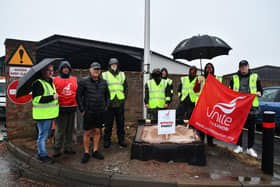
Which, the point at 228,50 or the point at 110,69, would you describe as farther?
the point at 228,50

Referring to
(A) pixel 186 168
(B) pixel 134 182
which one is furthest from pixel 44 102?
(A) pixel 186 168

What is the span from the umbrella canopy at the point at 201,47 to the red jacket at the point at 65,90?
2473 mm

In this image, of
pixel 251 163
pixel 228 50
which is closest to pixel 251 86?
pixel 228 50

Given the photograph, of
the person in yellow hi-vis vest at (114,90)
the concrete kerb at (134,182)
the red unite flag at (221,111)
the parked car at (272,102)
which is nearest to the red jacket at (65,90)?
the person in yellow hi-vis vest at (114,90)

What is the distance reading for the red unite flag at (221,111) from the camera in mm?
Result: 3643

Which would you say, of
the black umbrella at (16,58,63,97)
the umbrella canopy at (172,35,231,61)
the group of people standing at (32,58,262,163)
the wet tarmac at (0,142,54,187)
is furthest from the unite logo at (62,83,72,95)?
the umbrella canopy at (172,35,231,61)

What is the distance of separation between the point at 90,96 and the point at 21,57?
286 centimetres

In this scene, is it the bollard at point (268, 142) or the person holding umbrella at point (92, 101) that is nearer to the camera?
the bollard at point (268, 142)

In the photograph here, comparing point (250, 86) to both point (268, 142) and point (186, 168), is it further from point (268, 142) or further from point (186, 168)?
point (186, 168)

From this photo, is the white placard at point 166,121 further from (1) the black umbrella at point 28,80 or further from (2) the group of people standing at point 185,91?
(1) the black umbrella at point 28,80

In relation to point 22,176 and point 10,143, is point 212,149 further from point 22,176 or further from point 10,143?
point 10,143

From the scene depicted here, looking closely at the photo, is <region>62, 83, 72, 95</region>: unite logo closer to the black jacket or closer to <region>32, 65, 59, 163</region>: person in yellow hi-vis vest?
<region>32, 65, 59, 163</region>: person in yellow hi-vis vest

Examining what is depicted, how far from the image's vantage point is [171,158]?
3666 millimetres

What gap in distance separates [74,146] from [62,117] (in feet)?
3.26
